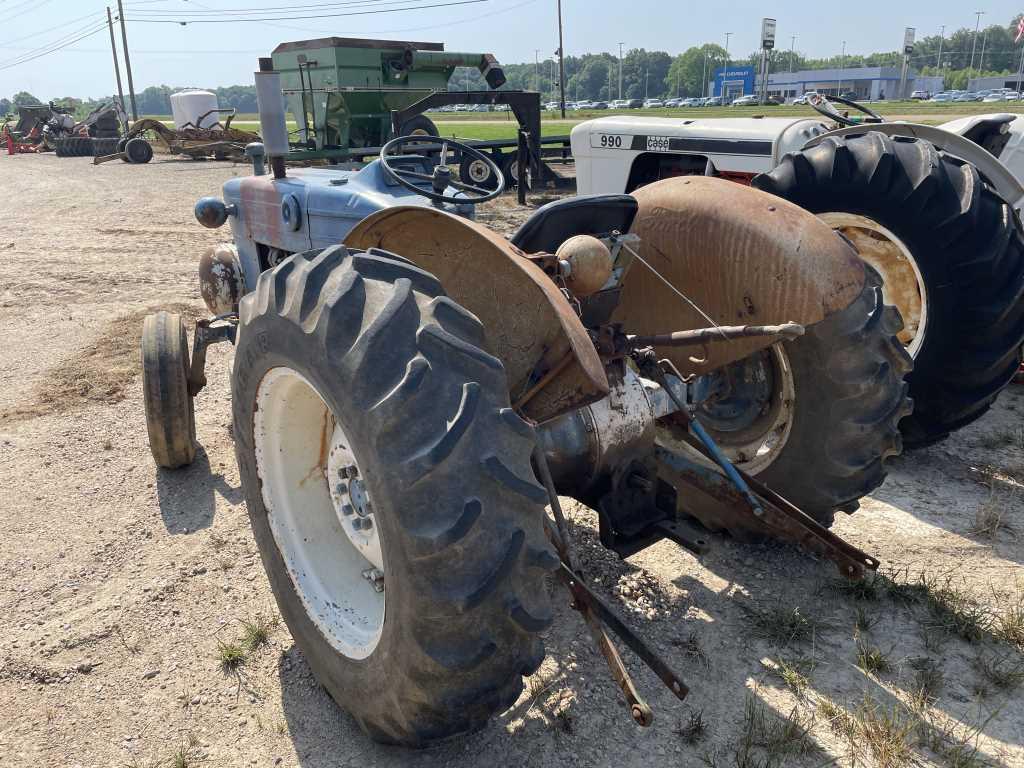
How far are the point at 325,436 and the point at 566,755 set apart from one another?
3.93 ft

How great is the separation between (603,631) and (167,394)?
9.09 feet

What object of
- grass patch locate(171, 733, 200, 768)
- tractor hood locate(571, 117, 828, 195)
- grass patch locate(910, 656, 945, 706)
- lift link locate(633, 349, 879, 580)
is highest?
tractor hood locate(571, 117, 828, 195)

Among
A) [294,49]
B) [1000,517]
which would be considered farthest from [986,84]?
[1000,517]

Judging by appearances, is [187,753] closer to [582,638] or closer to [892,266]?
[582,638]

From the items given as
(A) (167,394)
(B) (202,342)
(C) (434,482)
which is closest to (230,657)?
(C) (434,482)

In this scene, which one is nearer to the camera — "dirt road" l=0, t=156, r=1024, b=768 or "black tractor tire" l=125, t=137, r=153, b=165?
"dirt road" l=0, t=156, r=1024, b=768

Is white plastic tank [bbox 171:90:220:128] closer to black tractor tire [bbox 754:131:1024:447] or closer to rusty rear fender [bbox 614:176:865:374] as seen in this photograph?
black tractor tire [bbox 754:131:1024:447]

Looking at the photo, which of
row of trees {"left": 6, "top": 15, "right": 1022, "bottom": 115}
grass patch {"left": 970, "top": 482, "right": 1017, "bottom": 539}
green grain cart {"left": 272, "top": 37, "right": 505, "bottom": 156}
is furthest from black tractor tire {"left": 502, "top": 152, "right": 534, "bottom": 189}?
row of trees {"left": 6, "top": 15, "right": 1022, "bottom": 115}

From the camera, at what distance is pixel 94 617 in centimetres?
298

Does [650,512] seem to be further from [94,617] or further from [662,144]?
[662,144]

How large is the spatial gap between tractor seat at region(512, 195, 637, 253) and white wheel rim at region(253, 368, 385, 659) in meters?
0.88

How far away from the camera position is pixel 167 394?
396 centimetres

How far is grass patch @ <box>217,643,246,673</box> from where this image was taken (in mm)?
2680

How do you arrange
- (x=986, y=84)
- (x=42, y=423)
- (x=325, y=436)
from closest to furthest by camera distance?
(x=325, y=436), (x=42, y=423), (x=986, y=84)
